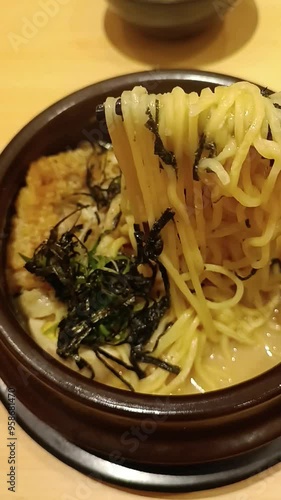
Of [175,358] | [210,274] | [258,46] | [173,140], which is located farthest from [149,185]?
[258,46]

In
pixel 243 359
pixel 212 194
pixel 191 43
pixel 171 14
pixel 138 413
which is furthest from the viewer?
pixel 191 43

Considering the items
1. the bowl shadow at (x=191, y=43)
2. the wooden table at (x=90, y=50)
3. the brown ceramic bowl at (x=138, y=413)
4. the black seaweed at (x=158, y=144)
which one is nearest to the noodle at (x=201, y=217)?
the black seaweed at (x=158, y=144)

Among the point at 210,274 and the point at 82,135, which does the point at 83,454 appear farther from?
the point at 82,135

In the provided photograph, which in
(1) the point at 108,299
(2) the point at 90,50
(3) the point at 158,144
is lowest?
(1) the point at 108,299

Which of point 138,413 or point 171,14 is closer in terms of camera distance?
point 138,413

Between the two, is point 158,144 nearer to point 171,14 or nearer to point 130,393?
point 130,393

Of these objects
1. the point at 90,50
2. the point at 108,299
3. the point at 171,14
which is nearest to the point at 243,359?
the point at 108,299

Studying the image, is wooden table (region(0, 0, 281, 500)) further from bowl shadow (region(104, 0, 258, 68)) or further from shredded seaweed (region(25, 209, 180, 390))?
shredded seaweed (region(25, 209, 180, 390))
